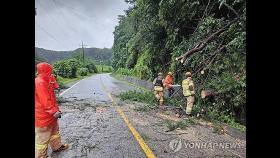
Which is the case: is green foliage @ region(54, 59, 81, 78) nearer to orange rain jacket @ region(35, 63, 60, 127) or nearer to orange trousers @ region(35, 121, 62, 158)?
orange trousers @ region(35, 121, 62, 158)

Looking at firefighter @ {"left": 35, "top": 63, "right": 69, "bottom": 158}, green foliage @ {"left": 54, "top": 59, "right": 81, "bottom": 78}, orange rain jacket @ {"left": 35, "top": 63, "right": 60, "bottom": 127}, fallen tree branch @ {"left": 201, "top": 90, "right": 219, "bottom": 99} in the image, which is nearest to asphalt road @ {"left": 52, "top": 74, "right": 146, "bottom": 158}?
firefighter @ {"left": 35, "top": 63, "right": 69, "bottom": 158}

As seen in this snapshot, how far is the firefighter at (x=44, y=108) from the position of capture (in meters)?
5.76

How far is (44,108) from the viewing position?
5.87 meters

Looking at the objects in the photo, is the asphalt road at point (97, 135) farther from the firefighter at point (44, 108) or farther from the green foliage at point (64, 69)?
the green foliage at point (64, 69)

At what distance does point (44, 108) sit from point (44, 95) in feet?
0.83

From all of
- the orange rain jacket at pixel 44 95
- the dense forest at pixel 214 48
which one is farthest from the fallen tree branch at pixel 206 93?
the orange rain jacket at pixel 44 95

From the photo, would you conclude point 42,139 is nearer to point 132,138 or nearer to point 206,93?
point 132,138

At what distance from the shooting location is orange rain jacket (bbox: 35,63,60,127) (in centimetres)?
573

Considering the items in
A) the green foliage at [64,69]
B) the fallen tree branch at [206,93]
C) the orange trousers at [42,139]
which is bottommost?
the orange trousers at [42,139]

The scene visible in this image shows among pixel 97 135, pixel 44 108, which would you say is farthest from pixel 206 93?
pixel 44 108

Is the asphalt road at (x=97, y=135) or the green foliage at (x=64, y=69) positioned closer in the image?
the asphalt road at (x=97, y=135)
